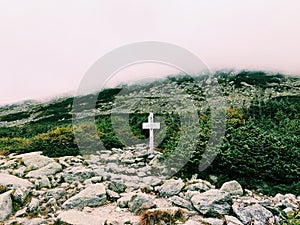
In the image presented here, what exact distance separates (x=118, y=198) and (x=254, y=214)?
297 cm

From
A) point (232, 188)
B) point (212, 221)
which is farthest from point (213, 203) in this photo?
point (232, 188)

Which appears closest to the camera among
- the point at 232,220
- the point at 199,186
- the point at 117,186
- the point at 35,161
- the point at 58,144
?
the point at 232,220

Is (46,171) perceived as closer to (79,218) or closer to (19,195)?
(19,195)

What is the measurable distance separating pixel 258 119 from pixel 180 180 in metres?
5.70

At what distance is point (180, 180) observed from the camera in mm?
9344

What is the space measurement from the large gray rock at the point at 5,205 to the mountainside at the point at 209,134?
13.2 feet

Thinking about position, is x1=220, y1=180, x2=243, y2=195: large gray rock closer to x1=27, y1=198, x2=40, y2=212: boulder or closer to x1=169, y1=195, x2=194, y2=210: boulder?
x1=169, y1=195, x2=194, y2=210: boulder

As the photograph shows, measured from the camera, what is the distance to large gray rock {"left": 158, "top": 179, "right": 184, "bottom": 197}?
28.7 feet

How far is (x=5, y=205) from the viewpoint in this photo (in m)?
7.89

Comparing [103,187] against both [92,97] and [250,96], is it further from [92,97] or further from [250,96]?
[92,97]

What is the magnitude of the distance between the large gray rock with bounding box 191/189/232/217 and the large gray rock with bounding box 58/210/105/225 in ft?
6.35

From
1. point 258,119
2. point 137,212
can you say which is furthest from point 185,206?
point 258,119

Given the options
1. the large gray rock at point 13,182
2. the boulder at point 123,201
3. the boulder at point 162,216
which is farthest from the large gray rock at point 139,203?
the large gray rock at point 13,182

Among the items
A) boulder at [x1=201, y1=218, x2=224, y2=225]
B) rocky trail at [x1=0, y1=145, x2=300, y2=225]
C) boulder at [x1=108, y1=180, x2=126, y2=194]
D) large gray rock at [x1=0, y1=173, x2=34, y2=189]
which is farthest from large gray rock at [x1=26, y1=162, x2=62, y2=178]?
boulder at [x1=201, y1=218, x2=224, y2=225]
